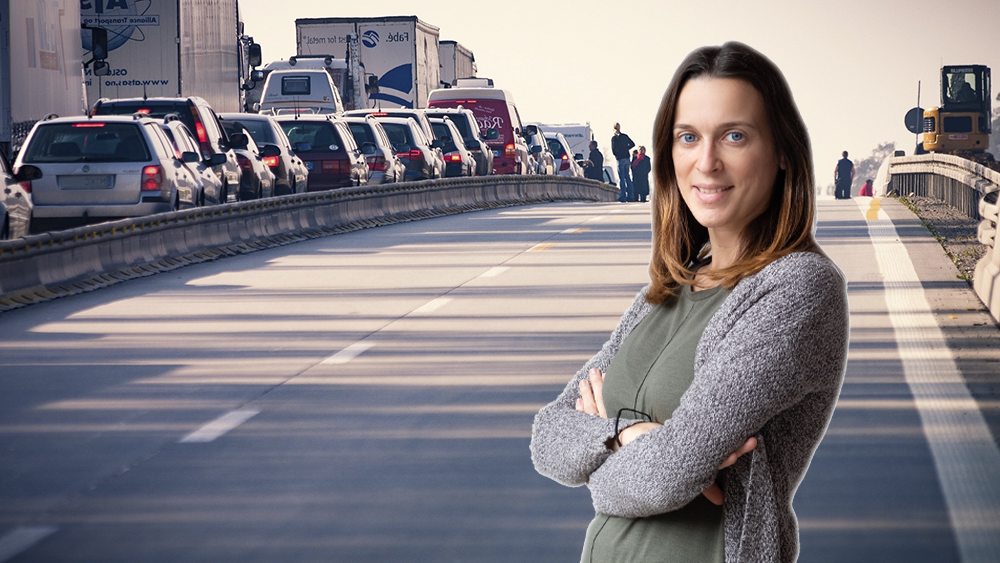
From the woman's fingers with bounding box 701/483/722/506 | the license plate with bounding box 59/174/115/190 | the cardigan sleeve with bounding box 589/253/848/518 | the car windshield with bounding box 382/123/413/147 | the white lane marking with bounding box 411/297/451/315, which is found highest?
the cardigan sleeve with bounding box 589/253/848/518

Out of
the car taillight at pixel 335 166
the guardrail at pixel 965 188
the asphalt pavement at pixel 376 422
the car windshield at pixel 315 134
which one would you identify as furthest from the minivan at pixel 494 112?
the asphalt pavement at pixel 376 422

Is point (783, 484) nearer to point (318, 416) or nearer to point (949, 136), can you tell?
point (318, 416)

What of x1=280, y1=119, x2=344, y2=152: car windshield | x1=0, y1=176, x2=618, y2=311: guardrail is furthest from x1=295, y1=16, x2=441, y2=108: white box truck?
x1=280, y1=119, x2=344, y2=152: car windshield

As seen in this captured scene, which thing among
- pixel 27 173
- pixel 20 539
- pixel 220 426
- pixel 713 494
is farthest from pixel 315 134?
pixel 713 494

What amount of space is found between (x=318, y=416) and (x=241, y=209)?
12110 mm

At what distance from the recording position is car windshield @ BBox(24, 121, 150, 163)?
18.0 metres

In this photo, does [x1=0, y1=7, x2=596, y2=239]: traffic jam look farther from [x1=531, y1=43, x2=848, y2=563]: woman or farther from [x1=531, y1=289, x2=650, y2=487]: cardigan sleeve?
[x1=531, y1=43, x2=848, y2=563]: woman

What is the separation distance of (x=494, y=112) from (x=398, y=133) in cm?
733

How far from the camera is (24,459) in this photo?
7105 millimetres

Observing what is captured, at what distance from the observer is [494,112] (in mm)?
39062

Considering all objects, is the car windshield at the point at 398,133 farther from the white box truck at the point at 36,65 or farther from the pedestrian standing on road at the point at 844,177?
the pedestrian standing on road at the point at 844,177

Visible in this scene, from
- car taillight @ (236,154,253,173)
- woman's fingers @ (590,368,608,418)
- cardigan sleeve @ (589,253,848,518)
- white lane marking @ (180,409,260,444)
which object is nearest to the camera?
cardigan sleeve @ (589,253,848,518)

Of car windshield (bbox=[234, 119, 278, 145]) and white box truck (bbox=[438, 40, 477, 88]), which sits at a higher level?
white box truck (bbox=[438, 40, 477, 88])

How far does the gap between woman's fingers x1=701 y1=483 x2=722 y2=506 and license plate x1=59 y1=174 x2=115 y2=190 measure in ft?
53.3
